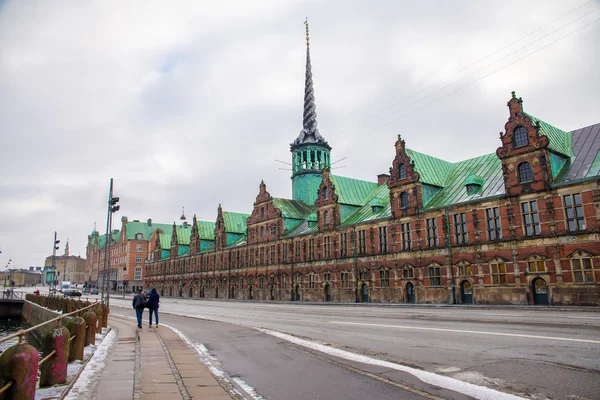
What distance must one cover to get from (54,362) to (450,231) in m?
36.5

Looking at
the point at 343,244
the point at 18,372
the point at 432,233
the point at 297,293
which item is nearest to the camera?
the point at 18,372

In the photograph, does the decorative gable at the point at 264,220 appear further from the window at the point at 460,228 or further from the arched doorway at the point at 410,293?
the window at the point at 460,228

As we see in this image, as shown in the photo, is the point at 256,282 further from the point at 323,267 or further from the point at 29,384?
the point at 29,384

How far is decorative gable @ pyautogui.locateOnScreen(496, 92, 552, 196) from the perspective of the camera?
34.1 meters

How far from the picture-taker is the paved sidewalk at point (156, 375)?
7.78 meters

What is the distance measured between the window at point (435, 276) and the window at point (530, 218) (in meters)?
8.81

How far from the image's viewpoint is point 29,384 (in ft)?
21.1

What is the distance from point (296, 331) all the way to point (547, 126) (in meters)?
32.6

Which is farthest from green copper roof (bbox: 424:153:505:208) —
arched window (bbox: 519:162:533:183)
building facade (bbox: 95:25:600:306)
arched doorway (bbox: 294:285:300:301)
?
arched doorway (bbox: 294:285:300:301)

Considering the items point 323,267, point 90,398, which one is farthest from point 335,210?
point 90,398

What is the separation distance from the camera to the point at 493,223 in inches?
1454

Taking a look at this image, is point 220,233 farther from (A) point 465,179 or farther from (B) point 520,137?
(B) point 520,137

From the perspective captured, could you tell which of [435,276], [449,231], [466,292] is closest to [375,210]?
[449,231]

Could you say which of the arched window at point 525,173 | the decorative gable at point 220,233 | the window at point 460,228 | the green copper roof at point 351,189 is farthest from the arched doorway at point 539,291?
the decorative gable at point 220,233
